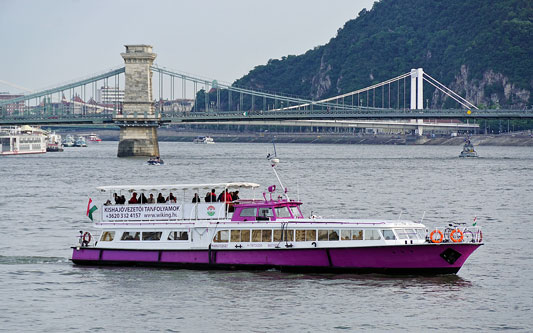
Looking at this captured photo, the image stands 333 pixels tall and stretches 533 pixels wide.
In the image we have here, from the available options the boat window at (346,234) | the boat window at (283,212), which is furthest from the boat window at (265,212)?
the boat window at (346,234)

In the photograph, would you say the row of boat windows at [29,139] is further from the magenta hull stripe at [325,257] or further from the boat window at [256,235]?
the boat window at [256,235]

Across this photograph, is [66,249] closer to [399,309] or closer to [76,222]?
[76,222]

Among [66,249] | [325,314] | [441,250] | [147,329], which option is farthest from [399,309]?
[66,249]

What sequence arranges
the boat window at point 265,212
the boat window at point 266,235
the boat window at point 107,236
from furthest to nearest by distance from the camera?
the boat window at point 107,236 < the boat window at point 265,212 < the boat window at point 266,235

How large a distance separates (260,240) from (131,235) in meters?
5.37

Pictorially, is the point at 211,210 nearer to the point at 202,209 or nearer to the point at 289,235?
the point at 202,209

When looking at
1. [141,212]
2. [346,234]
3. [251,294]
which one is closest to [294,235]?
[346,234]

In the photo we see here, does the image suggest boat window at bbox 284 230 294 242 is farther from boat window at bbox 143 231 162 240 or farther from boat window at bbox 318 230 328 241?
boat window at bbox 143 231 162 240

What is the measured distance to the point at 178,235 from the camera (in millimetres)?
39219

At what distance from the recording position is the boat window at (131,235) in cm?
3986

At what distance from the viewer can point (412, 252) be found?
3669 cm

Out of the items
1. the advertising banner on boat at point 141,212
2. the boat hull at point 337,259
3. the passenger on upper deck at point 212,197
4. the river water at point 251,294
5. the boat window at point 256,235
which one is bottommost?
the river water at point 251,294

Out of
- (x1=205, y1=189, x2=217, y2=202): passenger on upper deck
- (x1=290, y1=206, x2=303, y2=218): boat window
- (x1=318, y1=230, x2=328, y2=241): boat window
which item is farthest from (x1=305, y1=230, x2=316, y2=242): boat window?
(x1=205, y1=189, x2=217, y2=202): passenger on upper deck

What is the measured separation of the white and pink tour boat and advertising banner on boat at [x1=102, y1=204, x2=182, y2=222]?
38 millimetres
